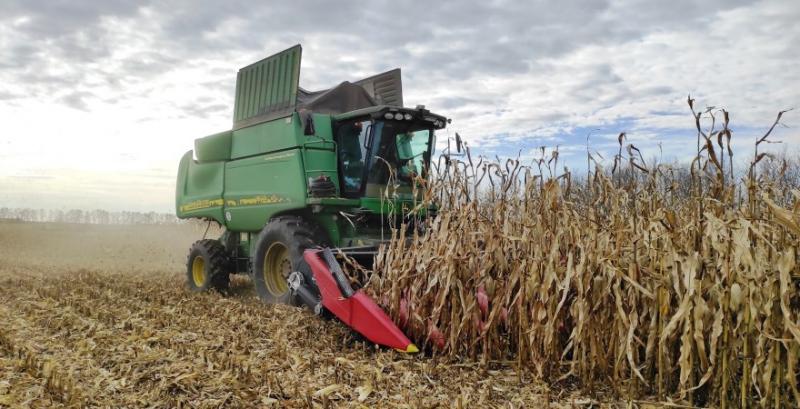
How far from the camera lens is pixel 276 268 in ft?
23.0

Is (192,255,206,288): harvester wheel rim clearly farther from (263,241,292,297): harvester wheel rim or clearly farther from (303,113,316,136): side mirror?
(303,113,316,136): side mirror

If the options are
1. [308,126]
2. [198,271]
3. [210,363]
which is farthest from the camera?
[198,271]

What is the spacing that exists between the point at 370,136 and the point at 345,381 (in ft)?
12.7

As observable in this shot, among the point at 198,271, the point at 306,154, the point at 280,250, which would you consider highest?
the point at 306,154

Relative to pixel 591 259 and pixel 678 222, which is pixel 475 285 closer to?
pixel 591 259

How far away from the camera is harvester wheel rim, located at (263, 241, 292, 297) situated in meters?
6.91

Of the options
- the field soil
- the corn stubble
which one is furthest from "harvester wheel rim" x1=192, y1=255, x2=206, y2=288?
the corn stubble

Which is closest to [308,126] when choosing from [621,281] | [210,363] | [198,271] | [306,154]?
[306,154]

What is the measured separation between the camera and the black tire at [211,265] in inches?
321

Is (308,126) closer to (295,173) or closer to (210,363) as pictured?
(295,173)

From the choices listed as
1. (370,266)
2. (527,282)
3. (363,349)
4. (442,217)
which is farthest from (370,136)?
(527,282)

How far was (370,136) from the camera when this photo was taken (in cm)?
697

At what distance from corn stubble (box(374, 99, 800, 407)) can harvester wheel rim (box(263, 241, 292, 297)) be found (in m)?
2.62

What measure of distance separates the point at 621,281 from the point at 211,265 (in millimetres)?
6064
